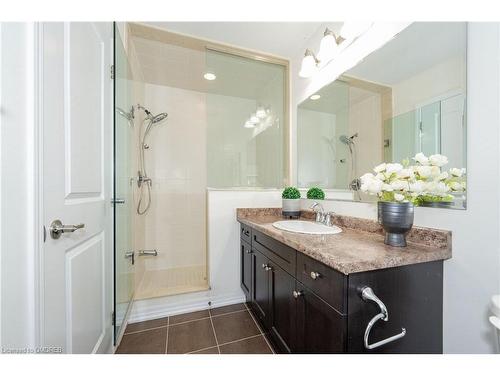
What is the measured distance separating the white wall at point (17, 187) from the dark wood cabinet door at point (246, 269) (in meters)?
1.19

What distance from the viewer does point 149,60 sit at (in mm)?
2000

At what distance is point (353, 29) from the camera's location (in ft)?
4.11

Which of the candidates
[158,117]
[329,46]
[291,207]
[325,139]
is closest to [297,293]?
[291,207]

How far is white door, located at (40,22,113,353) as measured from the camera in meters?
0.67

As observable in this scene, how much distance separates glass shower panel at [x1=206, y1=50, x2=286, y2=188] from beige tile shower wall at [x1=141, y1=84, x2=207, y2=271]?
44 cm

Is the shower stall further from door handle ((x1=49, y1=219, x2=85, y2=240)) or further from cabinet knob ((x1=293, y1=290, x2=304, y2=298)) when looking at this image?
cabinet knob ((x1=293, y1=290, x2=304, y2=298))

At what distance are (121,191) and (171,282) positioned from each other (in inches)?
43.1

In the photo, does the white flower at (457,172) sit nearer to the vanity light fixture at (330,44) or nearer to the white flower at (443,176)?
the white flower at (443,176)

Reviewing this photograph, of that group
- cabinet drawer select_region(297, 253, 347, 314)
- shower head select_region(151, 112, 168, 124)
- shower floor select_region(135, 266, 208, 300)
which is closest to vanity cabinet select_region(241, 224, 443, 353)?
cabinet drawer select_region(297, 253, 347, 314)

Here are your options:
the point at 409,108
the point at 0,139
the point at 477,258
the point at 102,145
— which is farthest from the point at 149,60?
the point at 477,258

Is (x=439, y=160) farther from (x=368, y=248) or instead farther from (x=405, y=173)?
(x=368, y=248)

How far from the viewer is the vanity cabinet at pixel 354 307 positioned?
659 millimetres

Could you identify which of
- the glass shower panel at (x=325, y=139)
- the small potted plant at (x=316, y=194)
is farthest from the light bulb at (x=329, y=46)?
the small potted plant at (x=316, y=194)
